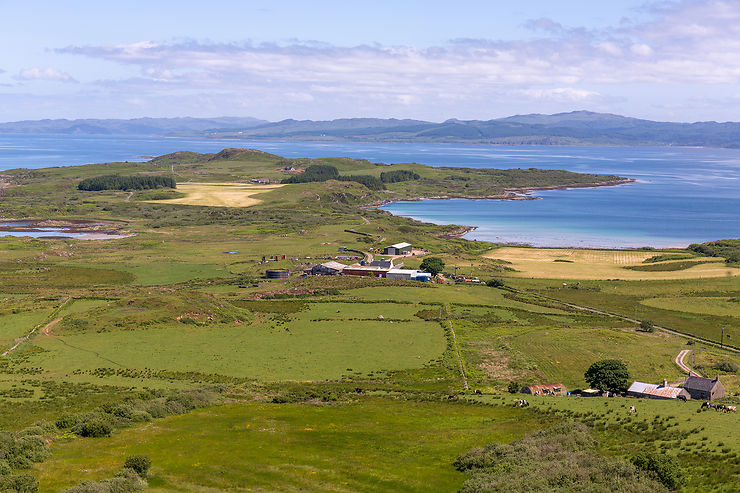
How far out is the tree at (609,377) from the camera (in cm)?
4775

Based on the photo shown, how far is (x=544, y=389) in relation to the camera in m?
47.0

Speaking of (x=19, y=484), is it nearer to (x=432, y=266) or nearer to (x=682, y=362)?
(x=682, y=362)

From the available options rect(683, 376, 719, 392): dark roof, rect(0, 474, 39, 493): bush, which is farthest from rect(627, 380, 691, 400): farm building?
rect(0, 474, 39, 493): bush

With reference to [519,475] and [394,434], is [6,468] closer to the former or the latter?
[394,434]

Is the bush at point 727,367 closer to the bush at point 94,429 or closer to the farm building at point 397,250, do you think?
the bush at point 94,429

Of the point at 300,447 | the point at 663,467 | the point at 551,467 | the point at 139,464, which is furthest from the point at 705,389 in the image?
the point at 139,464

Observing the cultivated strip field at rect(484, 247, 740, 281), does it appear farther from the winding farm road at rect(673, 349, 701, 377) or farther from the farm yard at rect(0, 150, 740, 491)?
the winding farm road at rect(673, 349, 701, 377)

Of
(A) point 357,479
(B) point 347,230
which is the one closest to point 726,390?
(A) point 357,479

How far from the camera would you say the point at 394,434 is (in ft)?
114

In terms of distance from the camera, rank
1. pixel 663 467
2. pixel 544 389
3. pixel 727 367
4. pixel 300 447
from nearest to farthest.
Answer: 1. pixel 663 467
2. pixel 300 447
3. pixel 544 389
4. pixel 727 367

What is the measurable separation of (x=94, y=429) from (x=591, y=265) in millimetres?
95368

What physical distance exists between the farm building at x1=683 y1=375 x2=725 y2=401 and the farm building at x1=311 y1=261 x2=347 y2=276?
57830 mm

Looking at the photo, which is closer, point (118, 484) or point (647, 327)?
point (118, 484)

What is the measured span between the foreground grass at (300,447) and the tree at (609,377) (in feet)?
38.4
